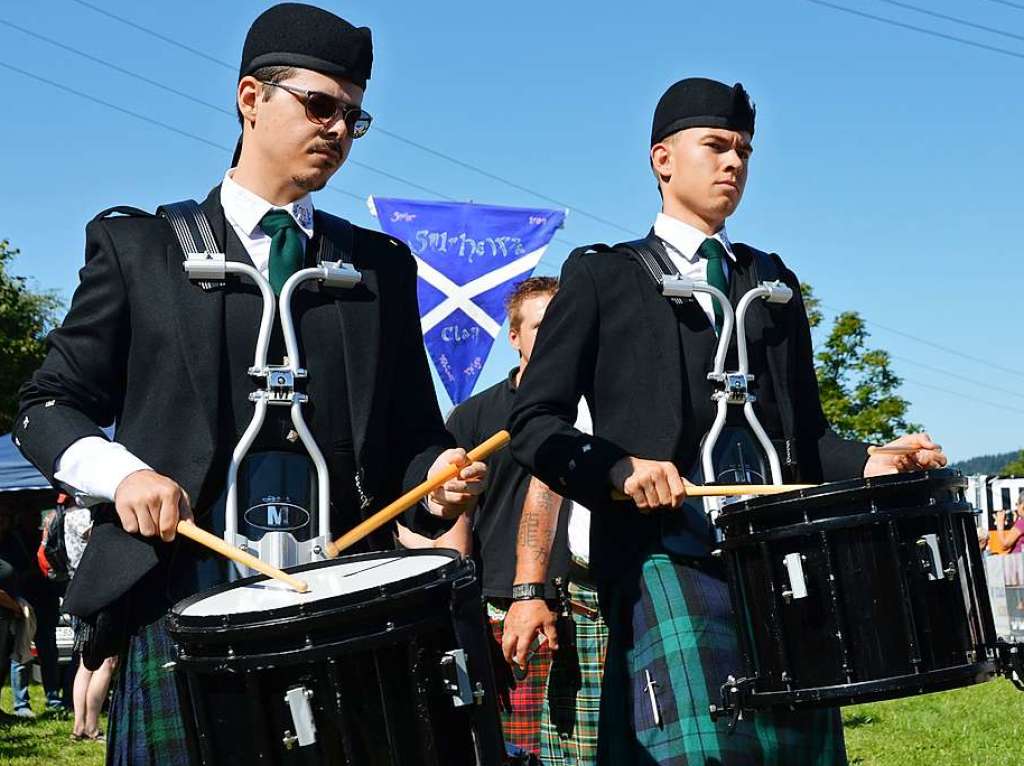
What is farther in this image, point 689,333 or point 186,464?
point 689,333

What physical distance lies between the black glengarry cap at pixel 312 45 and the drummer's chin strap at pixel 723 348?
924 mm

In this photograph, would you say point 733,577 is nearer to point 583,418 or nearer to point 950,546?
point 950,546

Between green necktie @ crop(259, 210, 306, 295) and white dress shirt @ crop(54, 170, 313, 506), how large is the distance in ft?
0.06

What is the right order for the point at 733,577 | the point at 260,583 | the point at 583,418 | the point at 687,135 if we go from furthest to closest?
the point at 583,418
the point at 687,135
the point at 733,577
the point at 260,583

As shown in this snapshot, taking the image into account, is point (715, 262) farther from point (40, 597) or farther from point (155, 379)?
point (40, 597)

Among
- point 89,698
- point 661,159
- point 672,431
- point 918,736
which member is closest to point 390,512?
point 672,431

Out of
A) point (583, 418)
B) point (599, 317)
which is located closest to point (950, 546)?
point (599, 317)

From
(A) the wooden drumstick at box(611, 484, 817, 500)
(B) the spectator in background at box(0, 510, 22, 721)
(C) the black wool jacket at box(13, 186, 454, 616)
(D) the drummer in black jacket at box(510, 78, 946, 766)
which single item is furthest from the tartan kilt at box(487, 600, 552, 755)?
(B) the spectator in background at box(0, 510, 22, 721)

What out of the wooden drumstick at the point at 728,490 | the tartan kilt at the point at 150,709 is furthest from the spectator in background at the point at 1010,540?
the tartan kilt at the point at 150,709

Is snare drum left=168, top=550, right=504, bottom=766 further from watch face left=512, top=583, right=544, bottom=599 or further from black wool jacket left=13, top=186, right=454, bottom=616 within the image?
watch face left=512, top=583, right=544, bottom=599

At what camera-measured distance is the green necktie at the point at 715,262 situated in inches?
151

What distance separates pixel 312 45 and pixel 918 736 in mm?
6723

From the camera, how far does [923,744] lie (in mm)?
8422

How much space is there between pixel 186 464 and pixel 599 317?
1.21 m
